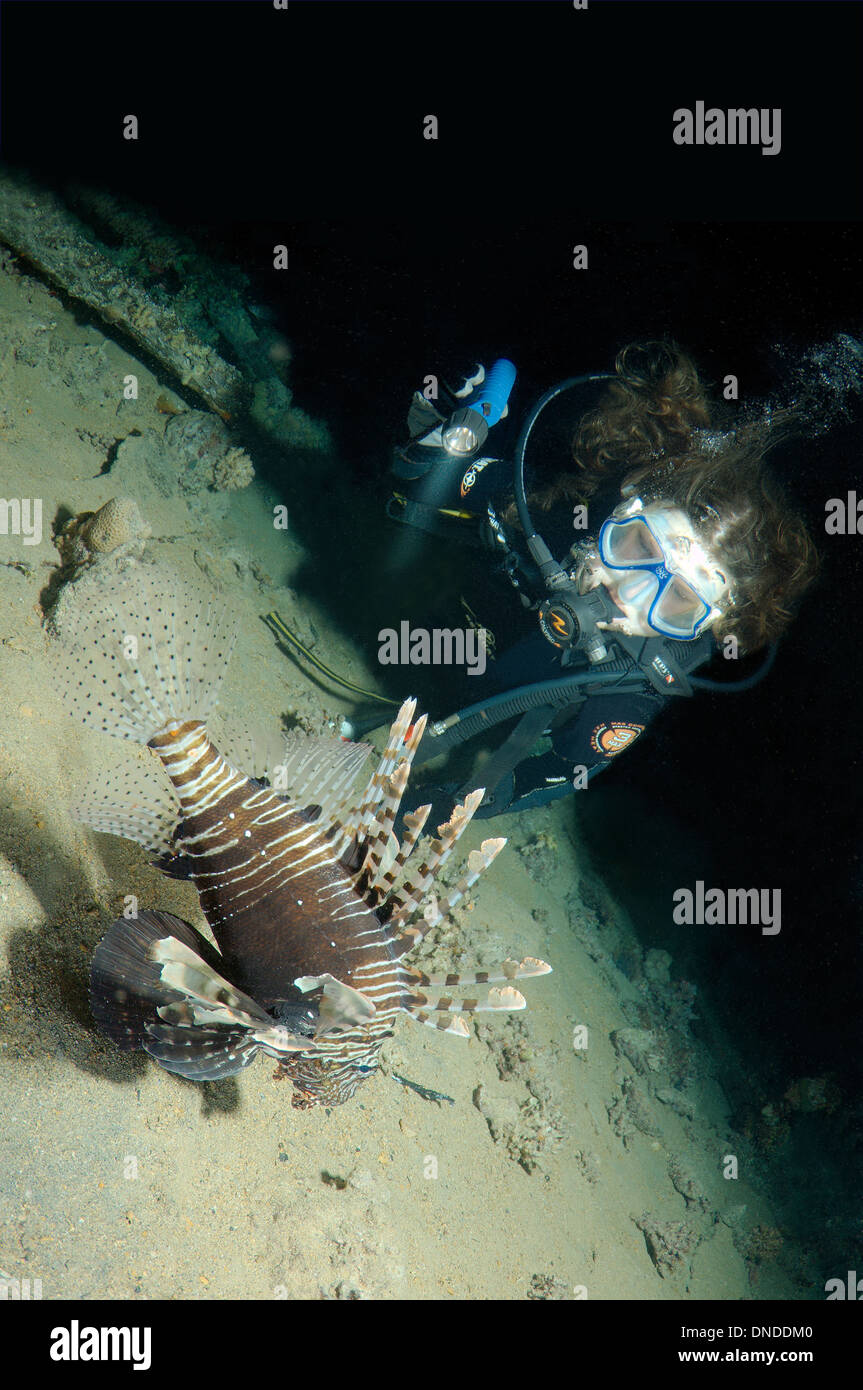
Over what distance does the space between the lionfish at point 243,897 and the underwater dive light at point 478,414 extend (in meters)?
2.77

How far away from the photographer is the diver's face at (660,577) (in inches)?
166

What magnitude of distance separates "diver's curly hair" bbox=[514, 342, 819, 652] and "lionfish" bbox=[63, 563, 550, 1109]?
312 centimetres

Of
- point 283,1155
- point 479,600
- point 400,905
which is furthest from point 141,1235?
point 479,600

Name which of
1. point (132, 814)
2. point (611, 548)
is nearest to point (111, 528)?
point (132, 814)

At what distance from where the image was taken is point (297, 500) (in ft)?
22.5

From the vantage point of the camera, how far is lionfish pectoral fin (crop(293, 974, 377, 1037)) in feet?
5.67

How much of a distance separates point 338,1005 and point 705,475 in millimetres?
4103

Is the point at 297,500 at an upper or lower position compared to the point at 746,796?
upper

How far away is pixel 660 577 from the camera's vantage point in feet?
13.8
